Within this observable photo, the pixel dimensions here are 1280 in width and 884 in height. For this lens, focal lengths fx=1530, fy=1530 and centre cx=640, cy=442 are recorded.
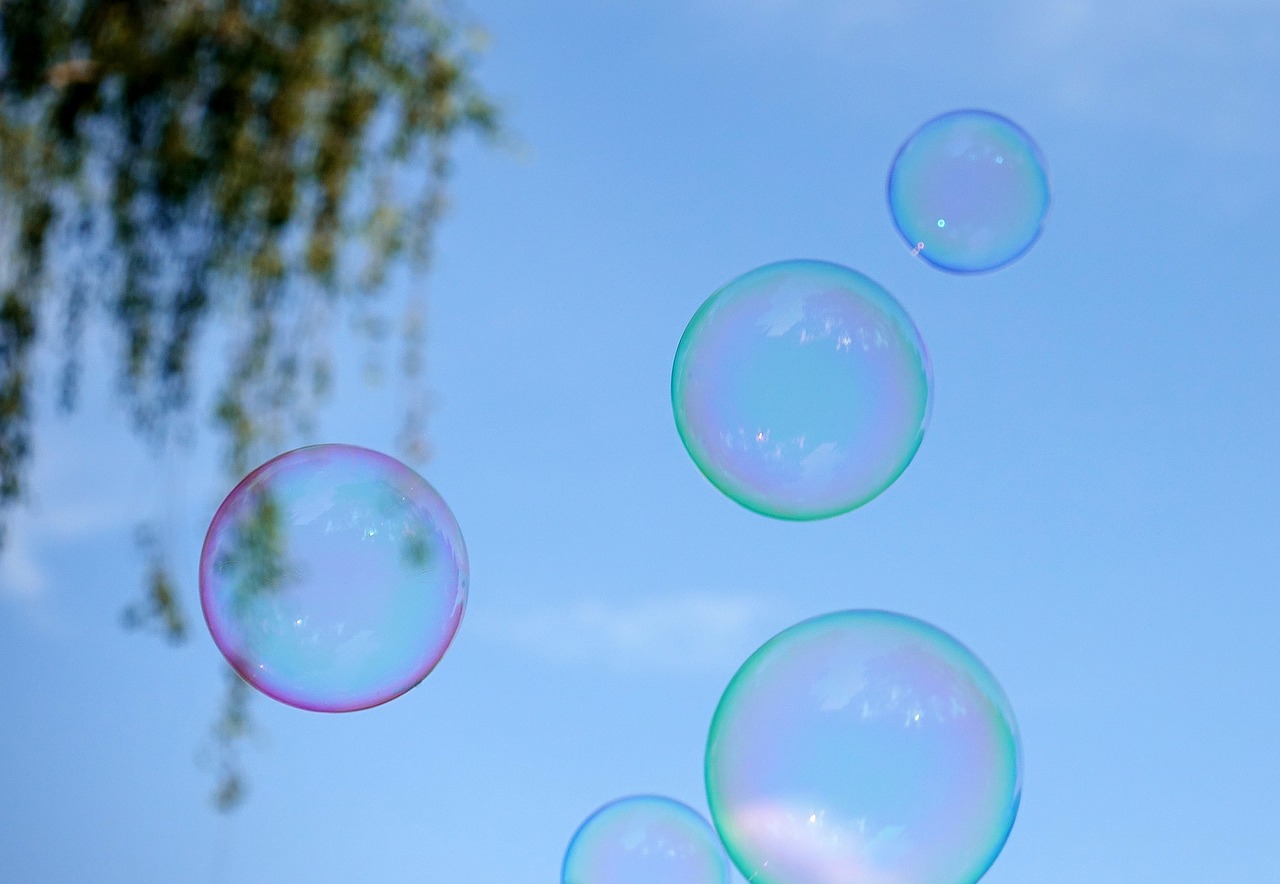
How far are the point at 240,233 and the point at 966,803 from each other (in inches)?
106

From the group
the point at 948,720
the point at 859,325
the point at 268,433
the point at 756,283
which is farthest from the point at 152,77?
the point at 948,720

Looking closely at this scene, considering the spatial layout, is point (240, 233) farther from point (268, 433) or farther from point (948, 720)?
point (948, 720)

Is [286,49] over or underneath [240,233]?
over

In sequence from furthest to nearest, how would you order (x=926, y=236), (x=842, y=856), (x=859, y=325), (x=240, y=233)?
(x=926, y=236) < (x=240, y=233) < (x=859, y=325) < (x=842, y=856)

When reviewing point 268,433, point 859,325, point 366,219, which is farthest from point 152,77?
point 859,325

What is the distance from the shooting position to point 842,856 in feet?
12.4


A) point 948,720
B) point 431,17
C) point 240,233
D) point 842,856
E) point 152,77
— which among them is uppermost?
point 431,17

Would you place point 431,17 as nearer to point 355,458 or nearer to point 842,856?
point 355,458

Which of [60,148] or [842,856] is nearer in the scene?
[842,856]

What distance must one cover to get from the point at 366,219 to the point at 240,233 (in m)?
0.38

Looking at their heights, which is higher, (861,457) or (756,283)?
(756,283)

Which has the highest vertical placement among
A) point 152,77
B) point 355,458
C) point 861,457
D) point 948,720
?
point 152,77

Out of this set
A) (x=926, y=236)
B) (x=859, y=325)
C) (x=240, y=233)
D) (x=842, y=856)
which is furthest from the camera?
(x=926, y=236)

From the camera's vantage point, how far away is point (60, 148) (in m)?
4.62
